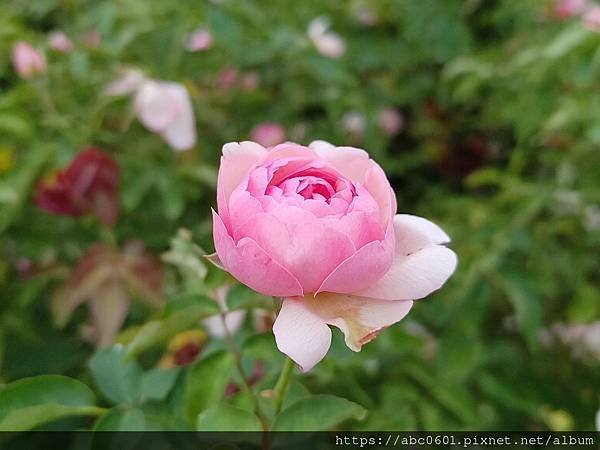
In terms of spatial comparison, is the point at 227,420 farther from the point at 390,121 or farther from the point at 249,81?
the point at 390,121

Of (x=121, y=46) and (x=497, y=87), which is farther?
(x=497, y=87)

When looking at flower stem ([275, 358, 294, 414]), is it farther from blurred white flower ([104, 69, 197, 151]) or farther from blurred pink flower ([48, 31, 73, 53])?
blurred pink flower ([48, 31, 73, 53])

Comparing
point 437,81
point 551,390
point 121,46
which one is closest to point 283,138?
point 121,46

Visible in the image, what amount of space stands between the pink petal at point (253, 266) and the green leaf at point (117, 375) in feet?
0.66

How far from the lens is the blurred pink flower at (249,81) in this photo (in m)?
1.36

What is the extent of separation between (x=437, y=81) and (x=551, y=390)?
2.70ft

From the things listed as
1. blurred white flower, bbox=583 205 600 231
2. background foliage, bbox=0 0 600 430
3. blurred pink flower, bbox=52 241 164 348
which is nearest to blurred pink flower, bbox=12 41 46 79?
background foliage, bbox=0 0 600 430

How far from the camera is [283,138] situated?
1314mm

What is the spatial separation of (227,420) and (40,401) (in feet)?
0.46

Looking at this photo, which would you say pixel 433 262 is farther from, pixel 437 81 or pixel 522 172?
pixel 437 81

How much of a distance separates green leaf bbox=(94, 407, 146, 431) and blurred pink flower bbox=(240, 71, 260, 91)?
903 millimetres

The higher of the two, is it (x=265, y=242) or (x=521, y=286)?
(x=265, y=242)

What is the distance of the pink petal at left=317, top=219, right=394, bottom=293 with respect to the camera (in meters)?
0.43

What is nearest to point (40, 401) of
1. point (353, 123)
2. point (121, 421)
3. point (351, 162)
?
point (121, 421)
